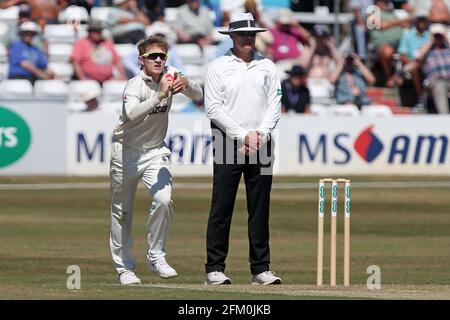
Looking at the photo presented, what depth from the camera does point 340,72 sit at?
26438 millimetres

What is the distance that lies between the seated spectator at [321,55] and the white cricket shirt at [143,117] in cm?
1556

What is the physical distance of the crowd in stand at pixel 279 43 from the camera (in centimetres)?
2527

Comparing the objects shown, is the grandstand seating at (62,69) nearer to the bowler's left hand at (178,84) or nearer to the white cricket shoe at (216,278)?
the bowler's left hand at (178,84)

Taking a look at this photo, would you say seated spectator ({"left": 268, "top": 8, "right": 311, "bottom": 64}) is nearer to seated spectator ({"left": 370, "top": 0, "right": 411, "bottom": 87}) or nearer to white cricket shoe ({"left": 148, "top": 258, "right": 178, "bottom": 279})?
seated spectator ({"left": 370, "top": 0, "right": 411, "bottom": 87})

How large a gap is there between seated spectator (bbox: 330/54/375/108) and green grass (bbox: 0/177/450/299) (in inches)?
137

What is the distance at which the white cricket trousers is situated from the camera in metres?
11.5

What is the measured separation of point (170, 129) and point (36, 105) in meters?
2.24

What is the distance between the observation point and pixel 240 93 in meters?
11.3

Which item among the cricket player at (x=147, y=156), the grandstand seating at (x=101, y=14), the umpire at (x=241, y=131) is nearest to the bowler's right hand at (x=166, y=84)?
the cricket player at (x=147, y=156)

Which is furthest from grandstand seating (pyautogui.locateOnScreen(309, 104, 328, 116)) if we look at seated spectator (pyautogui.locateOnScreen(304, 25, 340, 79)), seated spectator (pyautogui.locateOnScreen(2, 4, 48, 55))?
seated spectator (pyautogui.locateOnScreen(2, 4, 48, 55))
